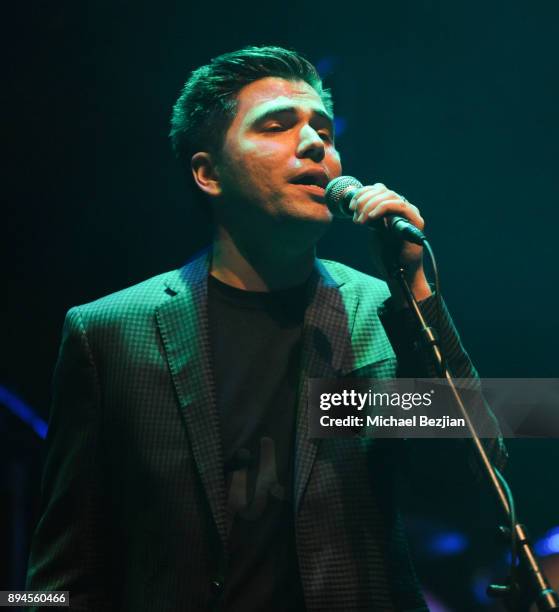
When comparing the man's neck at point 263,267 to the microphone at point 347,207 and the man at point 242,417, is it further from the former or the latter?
the microphone at point 347,207

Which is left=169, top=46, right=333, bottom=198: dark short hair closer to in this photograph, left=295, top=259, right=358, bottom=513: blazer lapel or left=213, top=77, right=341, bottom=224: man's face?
left=213, top=77, right=341, bottom=224: man's face

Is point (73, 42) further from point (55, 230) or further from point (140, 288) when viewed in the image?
point (140, 288)

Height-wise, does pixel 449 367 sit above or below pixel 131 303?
below

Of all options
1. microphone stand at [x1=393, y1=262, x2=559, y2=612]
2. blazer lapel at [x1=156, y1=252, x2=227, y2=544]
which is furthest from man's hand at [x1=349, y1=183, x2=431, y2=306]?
blazer lapel at [x1=156, y1=252, x2=227, y2=544]

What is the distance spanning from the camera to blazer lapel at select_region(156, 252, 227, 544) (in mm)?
1621

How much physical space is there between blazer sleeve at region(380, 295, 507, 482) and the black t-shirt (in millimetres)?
371

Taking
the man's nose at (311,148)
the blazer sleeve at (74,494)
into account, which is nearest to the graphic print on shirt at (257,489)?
the blazer sleeve at (74,494)

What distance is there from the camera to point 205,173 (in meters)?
2.23

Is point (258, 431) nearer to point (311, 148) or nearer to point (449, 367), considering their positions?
point (449, 367)

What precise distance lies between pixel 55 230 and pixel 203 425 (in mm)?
1800

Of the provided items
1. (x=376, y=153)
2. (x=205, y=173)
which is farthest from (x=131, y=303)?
(x=376, y=153)

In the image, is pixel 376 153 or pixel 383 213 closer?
pixel 383 213

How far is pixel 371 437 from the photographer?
1765 mm

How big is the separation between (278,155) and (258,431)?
35.3 inches
